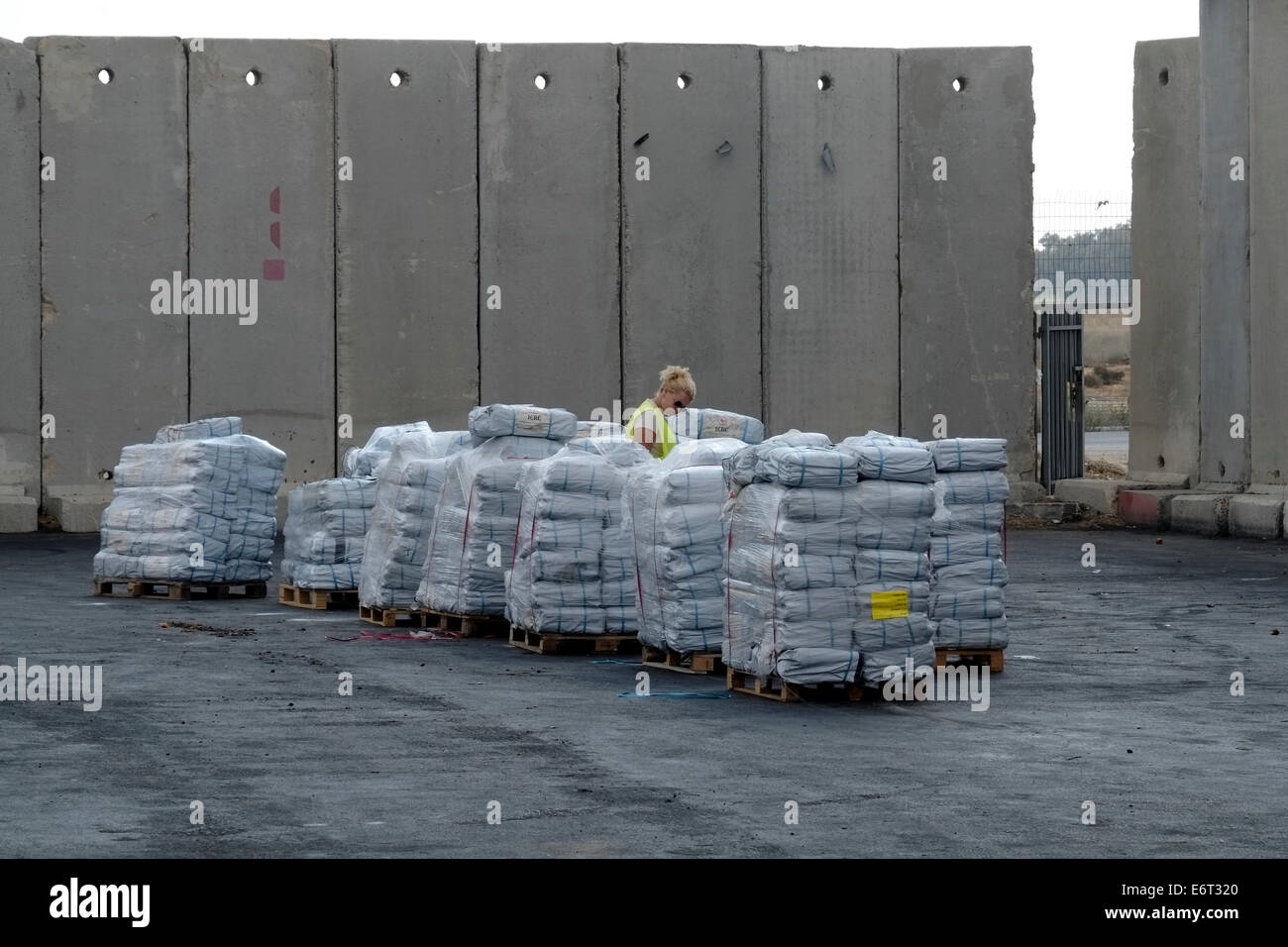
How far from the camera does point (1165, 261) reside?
77.3ft

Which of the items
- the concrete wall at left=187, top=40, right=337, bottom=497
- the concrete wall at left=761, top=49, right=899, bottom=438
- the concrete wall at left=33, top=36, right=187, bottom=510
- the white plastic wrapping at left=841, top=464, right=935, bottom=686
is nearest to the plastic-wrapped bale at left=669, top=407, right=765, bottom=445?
the white plastic wrapping at left=841, top=464, right=935, bottom=686

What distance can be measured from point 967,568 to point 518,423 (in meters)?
3.39

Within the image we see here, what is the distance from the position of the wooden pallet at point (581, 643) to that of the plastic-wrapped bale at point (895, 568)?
2.46 meters

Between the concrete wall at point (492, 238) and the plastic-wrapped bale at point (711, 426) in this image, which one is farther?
the concrete wall at point (492, 238)

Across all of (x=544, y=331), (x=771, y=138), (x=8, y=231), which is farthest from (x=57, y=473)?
(x=771, y=138)

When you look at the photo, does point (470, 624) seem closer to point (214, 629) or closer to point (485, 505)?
point (485, 505)

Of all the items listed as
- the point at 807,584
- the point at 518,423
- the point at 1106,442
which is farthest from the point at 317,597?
the point at 1106,442

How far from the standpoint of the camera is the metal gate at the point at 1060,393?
24.4 metres

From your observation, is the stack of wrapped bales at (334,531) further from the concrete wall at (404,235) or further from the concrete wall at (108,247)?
the concrete wall at (108,247)

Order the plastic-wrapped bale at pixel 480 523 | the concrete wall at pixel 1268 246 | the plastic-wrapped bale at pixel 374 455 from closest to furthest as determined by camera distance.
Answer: the plastic-wrapped bale at pixel 480 523 → the plastic-wrapped bale at pixel 374 455 → the concrete wall at pixel 1268 246

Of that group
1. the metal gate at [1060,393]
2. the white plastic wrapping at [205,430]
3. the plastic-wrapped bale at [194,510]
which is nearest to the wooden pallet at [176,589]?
the plastic-wrapped bale at [194,510]

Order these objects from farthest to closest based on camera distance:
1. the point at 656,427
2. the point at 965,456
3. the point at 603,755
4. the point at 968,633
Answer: the point at 656,427
the point at 965,456
the point at 968,633
the point at 603,755

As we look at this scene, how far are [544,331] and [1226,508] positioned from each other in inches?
324
